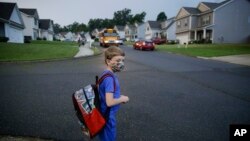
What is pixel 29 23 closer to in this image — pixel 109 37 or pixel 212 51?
pixel 109 37

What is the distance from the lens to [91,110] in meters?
2.57

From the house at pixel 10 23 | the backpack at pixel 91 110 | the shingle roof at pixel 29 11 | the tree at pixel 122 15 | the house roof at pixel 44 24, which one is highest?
the tree at pixel 122 15

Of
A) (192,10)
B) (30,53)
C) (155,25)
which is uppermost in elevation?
(192,10)

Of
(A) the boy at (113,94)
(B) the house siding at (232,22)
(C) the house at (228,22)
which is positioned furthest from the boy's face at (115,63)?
(B) the house siding at (232,22)

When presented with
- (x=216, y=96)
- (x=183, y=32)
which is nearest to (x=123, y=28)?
(x=183, y=32)

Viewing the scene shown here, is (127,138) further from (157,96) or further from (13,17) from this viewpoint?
(13,17)

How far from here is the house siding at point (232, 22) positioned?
45562 mm

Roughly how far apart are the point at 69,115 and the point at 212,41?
146 ft

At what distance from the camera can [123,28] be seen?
115m

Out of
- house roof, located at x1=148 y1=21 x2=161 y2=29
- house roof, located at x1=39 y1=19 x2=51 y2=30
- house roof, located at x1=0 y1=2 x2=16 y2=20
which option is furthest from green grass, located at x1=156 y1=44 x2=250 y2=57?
house roof, located at x1=39 y1=19 x2=51 y2=30

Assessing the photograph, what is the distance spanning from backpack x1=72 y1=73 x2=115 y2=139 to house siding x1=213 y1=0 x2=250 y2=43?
1849 inches

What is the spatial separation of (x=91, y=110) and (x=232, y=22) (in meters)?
49.5

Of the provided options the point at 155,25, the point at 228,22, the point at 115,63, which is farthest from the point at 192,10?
the point at 115,63

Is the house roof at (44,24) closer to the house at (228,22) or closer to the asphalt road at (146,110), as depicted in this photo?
the house at (228,22)
